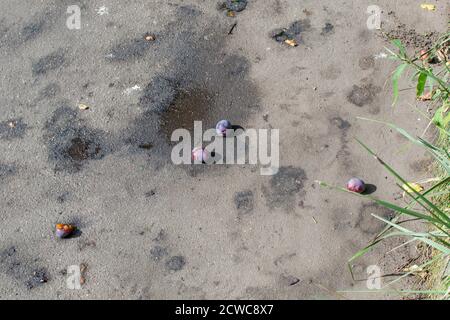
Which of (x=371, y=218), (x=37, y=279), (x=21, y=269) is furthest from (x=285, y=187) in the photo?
(x=21, y=269)

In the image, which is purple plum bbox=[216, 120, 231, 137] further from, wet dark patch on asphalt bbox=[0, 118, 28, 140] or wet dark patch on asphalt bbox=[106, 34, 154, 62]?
wet dark patch on asphalt bbox=[0, 118, 28, 140]

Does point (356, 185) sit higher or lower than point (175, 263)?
higher

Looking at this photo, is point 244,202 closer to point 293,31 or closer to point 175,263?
point 175,263

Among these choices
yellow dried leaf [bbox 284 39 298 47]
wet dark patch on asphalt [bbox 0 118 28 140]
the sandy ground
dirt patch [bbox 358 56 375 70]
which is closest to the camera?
the sandy ground

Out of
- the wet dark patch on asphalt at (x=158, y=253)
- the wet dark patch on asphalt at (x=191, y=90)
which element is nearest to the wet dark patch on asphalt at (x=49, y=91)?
the wet dark patch on asphalt at (x=191, y=90)

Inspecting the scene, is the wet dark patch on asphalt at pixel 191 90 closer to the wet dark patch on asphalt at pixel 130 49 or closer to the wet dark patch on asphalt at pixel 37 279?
the wet dark patch on asphalt at pixel 130 49

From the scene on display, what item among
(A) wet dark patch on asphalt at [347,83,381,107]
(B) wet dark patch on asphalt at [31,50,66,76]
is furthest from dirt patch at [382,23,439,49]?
(B) wet dark patch on asphalt at [31,50,66,76]

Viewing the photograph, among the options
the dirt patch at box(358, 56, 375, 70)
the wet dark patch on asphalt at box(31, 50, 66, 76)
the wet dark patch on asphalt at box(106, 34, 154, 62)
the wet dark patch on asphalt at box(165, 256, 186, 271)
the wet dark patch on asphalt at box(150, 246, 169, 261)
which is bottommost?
the wet dark patch on asphalt at box(165, 256, 186, 271)
